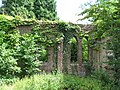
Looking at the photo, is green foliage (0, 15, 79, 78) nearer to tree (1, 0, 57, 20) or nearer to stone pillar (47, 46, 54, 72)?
stone pillar (47, 46, 54, 72)

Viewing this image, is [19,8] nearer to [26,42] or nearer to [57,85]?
[26,42]

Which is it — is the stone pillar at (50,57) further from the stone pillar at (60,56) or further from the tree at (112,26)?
the tree at (112,26)

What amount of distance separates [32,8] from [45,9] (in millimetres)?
1352

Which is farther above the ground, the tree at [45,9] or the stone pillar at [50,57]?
the tree at [45,9]

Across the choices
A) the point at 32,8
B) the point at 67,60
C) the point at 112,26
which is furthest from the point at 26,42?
the point at 32,8

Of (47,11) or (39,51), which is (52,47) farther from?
(47,11)

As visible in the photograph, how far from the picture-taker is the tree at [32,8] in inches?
989

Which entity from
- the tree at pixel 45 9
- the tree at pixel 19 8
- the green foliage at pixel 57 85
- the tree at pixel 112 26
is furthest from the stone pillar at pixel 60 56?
the tree at pixel 45 9

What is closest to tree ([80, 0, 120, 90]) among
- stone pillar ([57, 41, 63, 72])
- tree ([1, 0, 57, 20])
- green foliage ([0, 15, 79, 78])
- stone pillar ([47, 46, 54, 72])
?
green foliage ([0, 15, 79, 78])

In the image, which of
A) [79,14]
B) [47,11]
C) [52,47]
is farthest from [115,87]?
[47,11]

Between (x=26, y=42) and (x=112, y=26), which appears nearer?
(x=112, y=26)

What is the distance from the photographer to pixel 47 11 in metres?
27.0

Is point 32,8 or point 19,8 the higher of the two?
point 32,8

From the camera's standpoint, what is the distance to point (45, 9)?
27.1 metres
